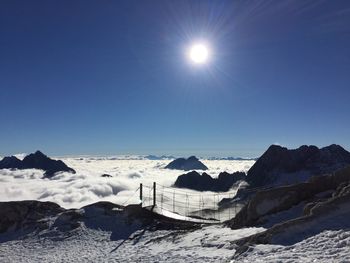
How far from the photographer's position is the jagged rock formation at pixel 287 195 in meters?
31.4

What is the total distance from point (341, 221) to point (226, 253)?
6.81 m

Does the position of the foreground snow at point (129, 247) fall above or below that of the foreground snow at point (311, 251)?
below

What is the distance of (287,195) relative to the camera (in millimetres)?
31578

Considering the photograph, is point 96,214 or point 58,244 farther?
point 96,214

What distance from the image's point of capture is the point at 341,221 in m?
19.8

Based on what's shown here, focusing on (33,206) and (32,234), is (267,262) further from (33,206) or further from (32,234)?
(33,206)

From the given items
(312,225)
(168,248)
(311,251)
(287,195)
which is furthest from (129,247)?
(311,251)

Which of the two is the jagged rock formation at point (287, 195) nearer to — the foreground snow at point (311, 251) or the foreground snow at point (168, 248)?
the foreground snow at point (168, 248)

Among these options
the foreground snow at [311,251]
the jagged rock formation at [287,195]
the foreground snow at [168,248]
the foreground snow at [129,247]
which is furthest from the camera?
the jagged rock formation at [287,195]

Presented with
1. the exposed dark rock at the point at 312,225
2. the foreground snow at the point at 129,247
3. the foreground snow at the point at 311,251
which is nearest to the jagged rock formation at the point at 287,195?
the foreground snow at the point at 129,247

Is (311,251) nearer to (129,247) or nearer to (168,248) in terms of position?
(168,248)

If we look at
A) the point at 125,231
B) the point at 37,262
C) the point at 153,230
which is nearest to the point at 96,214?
the point at 125,231

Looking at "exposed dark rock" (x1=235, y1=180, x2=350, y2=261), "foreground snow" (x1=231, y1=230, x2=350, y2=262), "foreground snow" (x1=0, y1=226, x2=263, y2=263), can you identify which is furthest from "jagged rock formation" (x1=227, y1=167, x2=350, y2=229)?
"foreground snow" (x1=231, y1=230, x2=350, y2=262)

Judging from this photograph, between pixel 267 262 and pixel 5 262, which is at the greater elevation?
pixel 267 262
